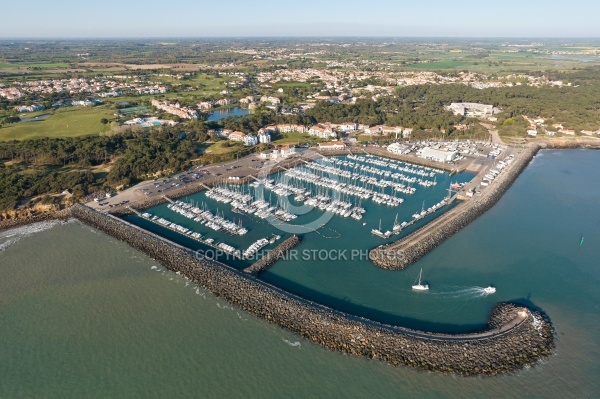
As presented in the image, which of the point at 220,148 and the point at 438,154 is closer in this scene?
the point at 438,154

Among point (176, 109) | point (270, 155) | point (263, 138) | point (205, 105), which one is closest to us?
point (270, 155)

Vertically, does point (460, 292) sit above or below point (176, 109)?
below

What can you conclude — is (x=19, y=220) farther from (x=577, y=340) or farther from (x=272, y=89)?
(x=272, y=89)

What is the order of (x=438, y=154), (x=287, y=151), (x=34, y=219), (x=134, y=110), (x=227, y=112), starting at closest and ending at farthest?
(x=34, y=219)
(x=438, y=154)
(x=287, y=151)
(x=134, y=110)
(x=227, y=112)

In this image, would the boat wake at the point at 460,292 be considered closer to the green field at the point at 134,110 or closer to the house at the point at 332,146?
the house at the point at 332,146

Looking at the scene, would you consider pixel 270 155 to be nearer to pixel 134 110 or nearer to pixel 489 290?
pixel 489 290

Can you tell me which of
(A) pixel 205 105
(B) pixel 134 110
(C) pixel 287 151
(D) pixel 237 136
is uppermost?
(A) pixel 205 105

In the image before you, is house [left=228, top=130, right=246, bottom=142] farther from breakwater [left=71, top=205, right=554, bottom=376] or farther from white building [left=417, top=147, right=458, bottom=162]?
breakwater [left=71, top=205, right=554, bottom=376]

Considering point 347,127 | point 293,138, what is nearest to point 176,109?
point 293,138

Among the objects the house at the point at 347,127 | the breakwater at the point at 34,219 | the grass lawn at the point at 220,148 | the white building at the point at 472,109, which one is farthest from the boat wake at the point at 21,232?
the white building at the point at 472,109
